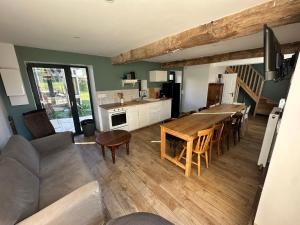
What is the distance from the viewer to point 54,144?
240cm

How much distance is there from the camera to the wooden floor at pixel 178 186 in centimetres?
170

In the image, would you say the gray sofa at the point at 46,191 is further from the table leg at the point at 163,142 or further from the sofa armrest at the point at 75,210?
the table leg at the point at 163,142

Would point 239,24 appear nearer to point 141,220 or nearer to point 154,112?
point 141,220

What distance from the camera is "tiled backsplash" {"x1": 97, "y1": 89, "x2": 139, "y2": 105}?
13.7ft

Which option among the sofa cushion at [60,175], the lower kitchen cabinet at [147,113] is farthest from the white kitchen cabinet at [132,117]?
the sofa cushion at [60,175]

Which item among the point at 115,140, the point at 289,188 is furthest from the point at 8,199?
the point at 289,188

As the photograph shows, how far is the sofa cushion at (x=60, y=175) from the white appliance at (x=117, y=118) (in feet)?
5.07

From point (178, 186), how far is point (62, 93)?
380 cm

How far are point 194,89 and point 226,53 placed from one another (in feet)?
7.53

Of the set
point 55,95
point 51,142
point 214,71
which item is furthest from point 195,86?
point 51,142

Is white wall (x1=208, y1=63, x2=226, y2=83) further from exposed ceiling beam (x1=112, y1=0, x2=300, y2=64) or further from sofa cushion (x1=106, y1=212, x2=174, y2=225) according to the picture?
sofa cushion (x1=106, y1=212, x2=174, y2=225)

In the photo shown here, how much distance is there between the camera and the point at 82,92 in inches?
164

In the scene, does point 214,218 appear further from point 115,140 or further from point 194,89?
point 194,89

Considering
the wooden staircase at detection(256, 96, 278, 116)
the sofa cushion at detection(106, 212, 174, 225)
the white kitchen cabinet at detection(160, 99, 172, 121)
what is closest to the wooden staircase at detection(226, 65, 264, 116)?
the wooden staircase at detection(256, 96, 278, 116)
